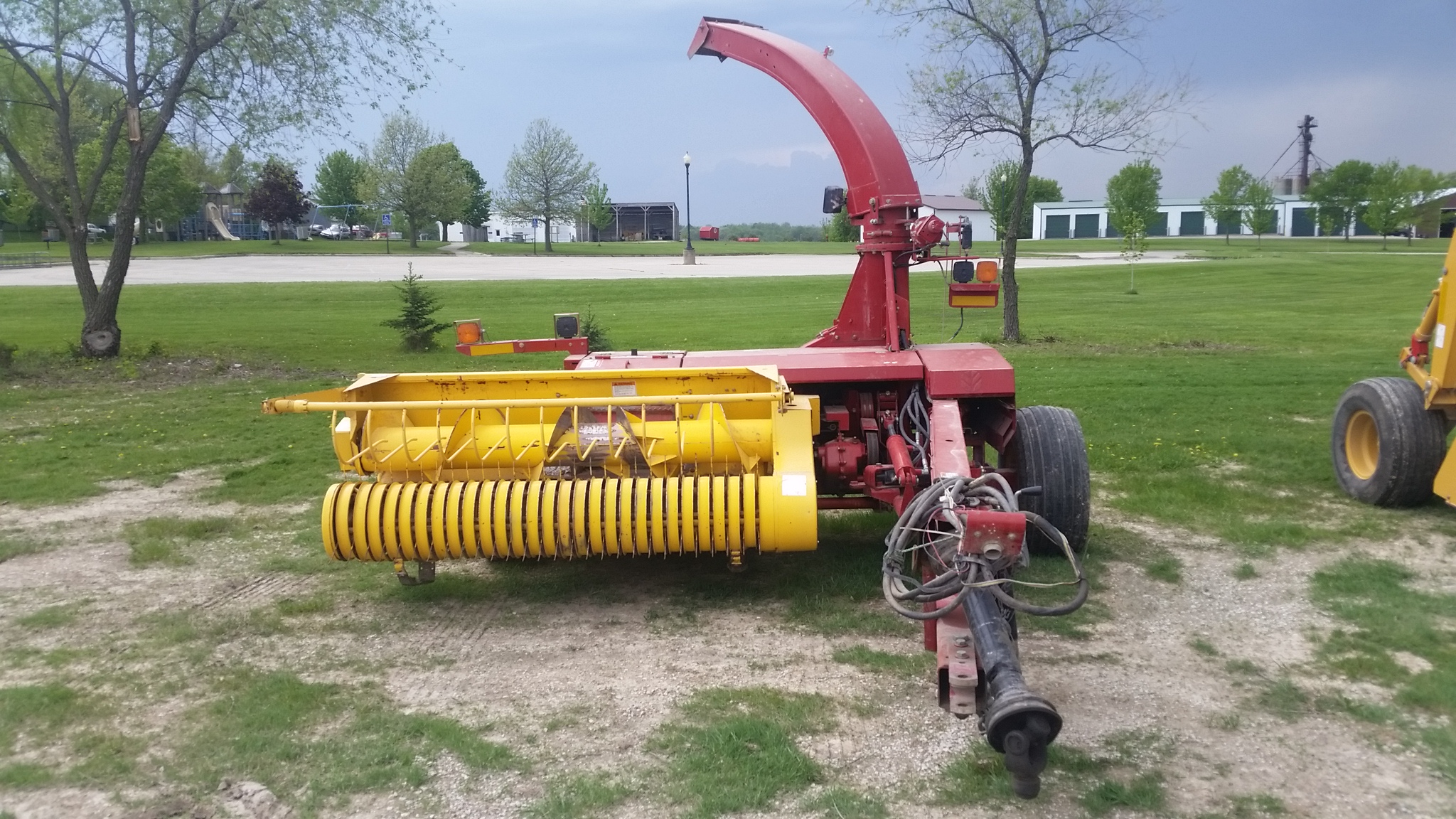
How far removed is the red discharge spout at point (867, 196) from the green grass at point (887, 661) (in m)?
2.26

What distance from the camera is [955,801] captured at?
12.1 ft

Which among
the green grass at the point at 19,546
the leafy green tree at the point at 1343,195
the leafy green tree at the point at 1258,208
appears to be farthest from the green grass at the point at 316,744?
the leafy green tree at the point at 1258,208

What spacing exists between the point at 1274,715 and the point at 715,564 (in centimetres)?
317

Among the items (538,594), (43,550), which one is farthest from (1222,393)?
(43,550)

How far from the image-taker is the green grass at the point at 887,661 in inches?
189

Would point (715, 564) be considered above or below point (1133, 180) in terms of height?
below

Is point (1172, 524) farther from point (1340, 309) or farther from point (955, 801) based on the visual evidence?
point (1340, 309)

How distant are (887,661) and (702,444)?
1551 millimetres

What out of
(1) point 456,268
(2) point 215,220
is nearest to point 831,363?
(1) point 456,268

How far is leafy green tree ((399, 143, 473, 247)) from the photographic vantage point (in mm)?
60812

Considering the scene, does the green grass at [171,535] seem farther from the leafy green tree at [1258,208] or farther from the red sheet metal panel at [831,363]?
the leafy green tree at [1258,208]

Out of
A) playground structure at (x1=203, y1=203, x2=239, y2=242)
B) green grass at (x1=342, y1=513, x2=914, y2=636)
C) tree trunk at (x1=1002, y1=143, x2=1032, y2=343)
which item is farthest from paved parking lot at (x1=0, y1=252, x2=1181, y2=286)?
green grass at (x1=342, y1=513, x2=914, y2=636)

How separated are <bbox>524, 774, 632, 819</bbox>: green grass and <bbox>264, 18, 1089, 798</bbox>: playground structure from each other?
1404 millimetres

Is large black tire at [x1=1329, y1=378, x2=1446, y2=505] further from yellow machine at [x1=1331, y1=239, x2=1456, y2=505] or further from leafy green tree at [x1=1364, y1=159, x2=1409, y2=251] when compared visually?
leafy green tree at [x1=1364, y1=159, x2=1409, y2=251]
